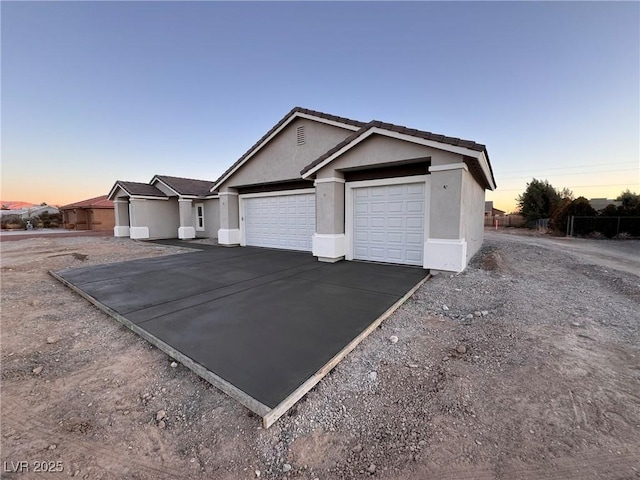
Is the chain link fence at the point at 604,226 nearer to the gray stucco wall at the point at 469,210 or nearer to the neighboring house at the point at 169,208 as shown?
the gray stucco wall at the point at 469,210

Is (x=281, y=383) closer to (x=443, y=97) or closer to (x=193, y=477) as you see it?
(x=193, y=477)

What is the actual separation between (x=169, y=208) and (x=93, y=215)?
607 inches

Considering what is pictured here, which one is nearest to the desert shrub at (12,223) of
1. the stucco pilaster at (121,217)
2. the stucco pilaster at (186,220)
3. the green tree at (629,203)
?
the stucco pilaster at (121,217)

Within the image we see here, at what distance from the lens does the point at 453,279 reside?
21.7 feet

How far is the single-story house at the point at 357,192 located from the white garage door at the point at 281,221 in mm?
49

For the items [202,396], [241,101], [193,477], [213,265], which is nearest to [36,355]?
[202,396]

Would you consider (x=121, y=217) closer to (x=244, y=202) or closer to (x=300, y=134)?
(x=244, y=202)

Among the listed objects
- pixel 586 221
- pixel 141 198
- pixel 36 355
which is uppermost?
pixel 141 198

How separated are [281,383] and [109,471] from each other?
→ 1361 millimetres

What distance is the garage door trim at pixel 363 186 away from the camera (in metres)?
7.60

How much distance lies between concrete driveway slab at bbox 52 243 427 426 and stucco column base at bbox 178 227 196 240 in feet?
34.3

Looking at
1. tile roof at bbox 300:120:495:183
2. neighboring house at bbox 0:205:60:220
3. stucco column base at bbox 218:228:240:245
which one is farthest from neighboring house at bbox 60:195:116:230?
tile roof at bbox 300:120:495:183

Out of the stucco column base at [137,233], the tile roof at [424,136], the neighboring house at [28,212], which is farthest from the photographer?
the neighboring house at [28,212]

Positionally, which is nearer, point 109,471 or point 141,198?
point 109,471
